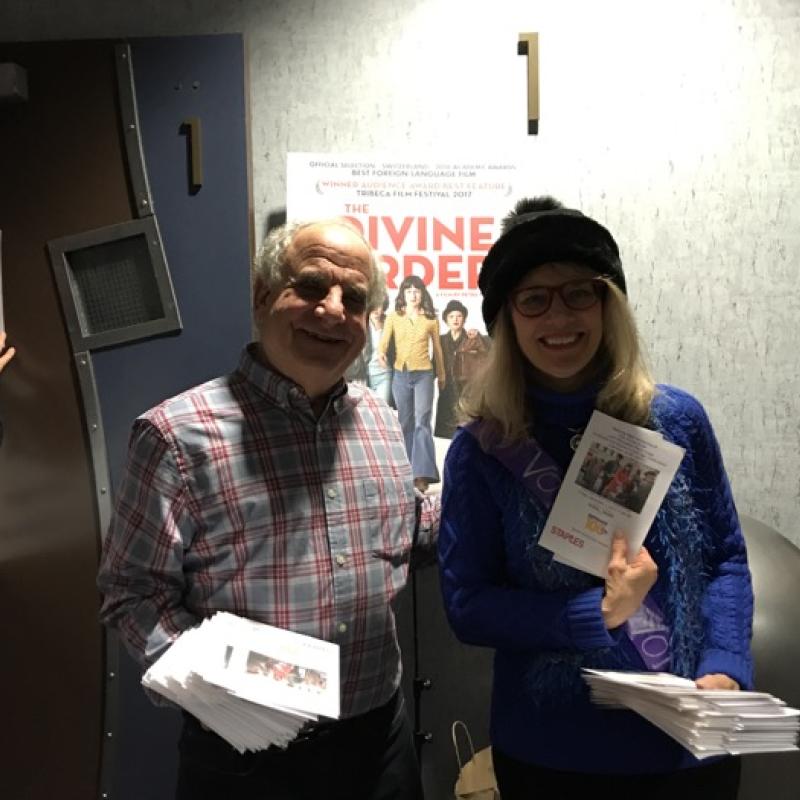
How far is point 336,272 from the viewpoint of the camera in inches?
55.0

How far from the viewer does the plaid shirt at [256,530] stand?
1271 millimetres

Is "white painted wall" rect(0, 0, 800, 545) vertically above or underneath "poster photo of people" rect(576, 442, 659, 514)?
above

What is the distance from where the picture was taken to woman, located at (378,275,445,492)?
2.06 metres

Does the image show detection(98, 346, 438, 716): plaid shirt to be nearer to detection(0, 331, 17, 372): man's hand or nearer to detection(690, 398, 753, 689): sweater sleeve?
detection(690, 398, 753, 689): sweater sleeve

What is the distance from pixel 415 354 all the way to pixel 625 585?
102 centimetres

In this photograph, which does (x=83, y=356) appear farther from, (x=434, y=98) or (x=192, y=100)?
(x=434, y=98)

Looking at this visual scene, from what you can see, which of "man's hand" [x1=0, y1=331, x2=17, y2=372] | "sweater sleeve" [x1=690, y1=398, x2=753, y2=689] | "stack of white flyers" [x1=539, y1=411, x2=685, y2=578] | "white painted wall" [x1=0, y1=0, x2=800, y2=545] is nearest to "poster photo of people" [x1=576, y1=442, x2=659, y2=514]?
"stack of white flyers" [x1=539, y1=411, x2=685, y2=578]

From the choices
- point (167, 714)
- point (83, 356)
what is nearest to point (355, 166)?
point (83, 356)

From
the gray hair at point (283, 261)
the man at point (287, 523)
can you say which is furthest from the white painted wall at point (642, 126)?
the man at point (287, 523)

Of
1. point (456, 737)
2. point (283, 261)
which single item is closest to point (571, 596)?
point (283, 261)

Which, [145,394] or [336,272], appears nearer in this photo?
[336,272]

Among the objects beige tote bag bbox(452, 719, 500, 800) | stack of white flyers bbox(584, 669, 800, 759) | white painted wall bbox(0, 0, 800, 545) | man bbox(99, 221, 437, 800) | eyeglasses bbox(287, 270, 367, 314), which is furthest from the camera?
white painted wall bbox(0, 0, 800, 545)

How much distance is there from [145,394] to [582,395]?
1298 mm

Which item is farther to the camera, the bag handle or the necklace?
the bag handle
